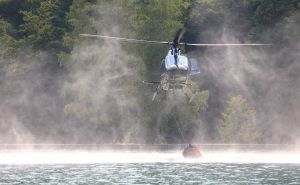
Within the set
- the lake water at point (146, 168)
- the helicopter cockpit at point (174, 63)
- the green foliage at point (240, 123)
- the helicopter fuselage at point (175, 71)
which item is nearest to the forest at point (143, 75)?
the green foliage at point (240, 123)

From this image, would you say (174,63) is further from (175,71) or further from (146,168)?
(146,168)

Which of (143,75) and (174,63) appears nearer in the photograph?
(174,63)

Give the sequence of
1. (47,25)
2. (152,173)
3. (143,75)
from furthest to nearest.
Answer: (47,25)
(143,75)
(152,173)

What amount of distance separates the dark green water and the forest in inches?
1237

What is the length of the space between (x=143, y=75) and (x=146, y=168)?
124 feet

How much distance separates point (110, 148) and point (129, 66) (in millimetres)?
12004

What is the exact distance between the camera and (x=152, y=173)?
3447 inches

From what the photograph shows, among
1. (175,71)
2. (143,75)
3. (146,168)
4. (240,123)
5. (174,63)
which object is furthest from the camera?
(240,123)

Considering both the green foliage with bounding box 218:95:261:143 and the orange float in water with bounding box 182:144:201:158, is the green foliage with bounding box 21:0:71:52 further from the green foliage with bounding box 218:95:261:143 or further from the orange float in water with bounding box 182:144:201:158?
the orange float in water with bounding box 182:144:201:158

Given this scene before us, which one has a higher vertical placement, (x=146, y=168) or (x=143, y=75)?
(x=143, y=75)

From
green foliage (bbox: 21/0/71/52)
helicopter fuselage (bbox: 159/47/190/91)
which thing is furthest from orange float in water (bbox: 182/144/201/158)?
green foliage (bbox: 21/0/71/52)

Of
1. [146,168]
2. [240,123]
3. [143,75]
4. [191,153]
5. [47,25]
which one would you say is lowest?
[146,168]

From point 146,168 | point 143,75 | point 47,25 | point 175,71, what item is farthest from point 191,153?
point 47,25

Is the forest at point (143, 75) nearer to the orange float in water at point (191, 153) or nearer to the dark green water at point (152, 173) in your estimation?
the orange float in water at point (191, 153)
